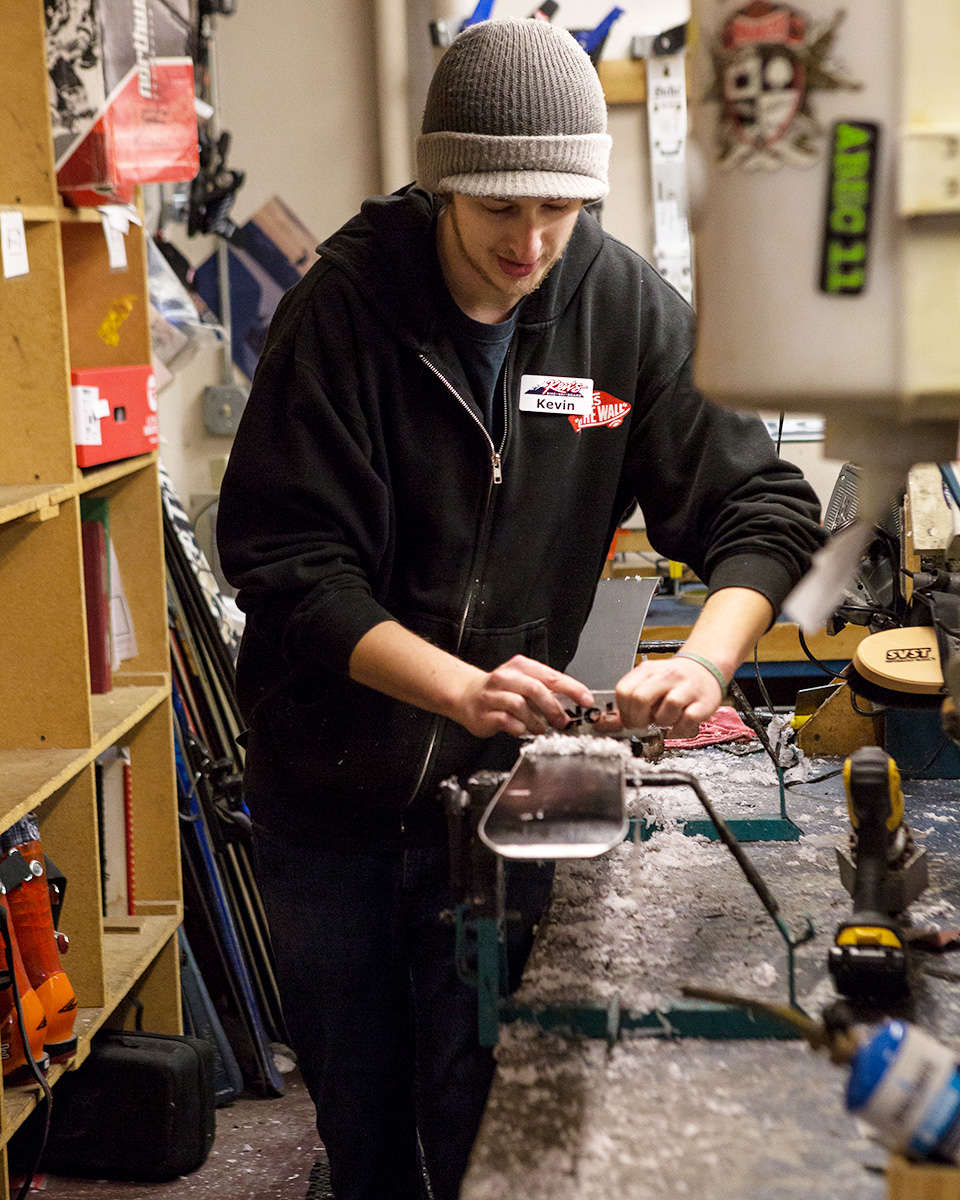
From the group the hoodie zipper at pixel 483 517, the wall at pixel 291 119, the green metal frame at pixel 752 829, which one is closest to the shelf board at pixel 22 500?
the hoodie zipper at pixel 483 517

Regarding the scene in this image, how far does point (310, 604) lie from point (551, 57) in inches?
22.6

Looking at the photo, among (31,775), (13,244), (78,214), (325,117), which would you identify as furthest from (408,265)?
(325,117)

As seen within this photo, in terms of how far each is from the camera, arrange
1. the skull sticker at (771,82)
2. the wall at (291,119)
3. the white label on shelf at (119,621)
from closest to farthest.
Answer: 1. the skull sticker at (771,82)
2. the white label on shelf at (119,621)
3. the wall at (291,119)

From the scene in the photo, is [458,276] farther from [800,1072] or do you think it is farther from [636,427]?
[800,1072]

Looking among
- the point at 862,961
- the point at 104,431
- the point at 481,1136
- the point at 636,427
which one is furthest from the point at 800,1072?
the point at 104,431

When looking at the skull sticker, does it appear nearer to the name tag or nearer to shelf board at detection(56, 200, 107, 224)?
the name tag

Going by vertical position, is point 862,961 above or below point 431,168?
below

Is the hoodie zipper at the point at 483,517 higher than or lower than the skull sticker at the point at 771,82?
lower

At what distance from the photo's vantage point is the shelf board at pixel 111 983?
1.88 m

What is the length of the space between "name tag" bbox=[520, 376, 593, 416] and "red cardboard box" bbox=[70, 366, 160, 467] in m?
0.88

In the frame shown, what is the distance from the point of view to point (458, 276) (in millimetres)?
1426

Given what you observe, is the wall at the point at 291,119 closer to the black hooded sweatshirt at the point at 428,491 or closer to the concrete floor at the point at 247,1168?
the concrete floor at the point at 247,1168

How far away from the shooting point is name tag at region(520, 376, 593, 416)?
145 cm

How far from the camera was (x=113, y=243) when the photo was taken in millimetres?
2230
